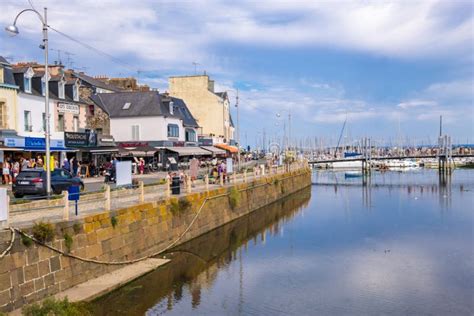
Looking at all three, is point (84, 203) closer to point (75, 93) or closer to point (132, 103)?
point (75, 93)

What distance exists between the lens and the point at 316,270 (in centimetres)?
1919

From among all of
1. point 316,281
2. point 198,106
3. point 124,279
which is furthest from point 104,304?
point 198,106

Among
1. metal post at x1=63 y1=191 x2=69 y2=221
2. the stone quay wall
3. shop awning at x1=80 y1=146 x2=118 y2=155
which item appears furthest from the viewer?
shop awning at x1=80 y1=146 x2=118 y2=155

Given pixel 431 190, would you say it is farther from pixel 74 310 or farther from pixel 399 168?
pixel 399 168

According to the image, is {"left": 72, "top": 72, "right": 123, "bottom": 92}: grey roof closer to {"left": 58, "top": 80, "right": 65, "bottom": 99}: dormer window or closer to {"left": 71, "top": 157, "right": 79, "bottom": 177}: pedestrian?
{"left": 58, "top": 80, "right": 65, "bottom": 99}: dormer window

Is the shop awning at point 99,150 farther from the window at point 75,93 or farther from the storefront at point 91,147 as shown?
the window at point 75,93

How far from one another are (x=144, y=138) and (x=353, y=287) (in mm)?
34458

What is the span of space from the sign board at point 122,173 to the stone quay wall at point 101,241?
1.81 metres

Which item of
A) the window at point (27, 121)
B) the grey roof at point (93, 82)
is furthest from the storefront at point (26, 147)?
the grey roof at point (93, 82)

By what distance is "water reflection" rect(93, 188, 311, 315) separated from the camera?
14047 millimetres

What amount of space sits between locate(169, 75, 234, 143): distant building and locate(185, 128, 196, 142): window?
12064 millimetres

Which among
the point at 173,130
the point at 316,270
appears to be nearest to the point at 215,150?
the point at 173,130

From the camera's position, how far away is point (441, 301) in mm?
15273

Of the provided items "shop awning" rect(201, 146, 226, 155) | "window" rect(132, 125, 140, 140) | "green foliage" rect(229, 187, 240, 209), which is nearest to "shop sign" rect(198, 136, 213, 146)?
"shop awning" rect(201, 146, 226, 155)
